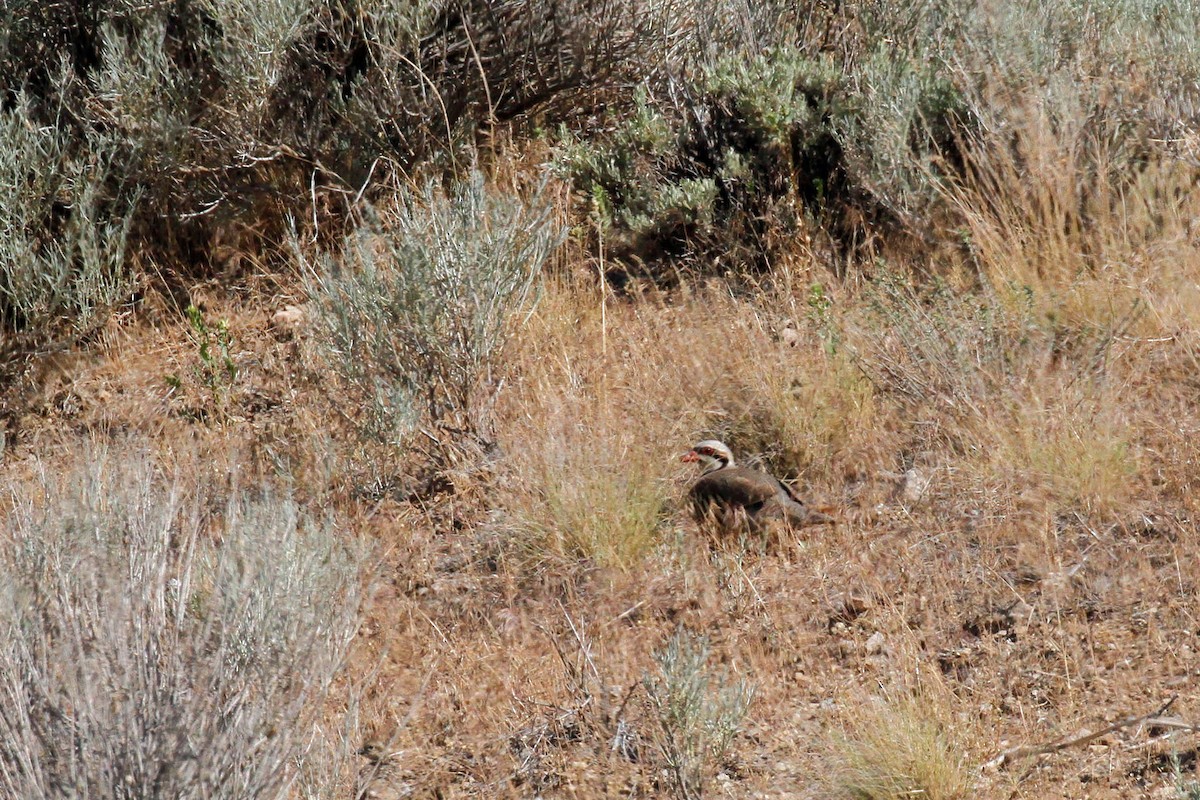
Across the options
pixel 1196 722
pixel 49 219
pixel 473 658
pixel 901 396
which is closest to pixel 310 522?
pixel 473 658

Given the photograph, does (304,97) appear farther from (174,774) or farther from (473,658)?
(174,774)

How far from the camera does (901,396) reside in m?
5.22

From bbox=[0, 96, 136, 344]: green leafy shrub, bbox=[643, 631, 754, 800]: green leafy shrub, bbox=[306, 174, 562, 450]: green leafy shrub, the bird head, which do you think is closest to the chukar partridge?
the bird head

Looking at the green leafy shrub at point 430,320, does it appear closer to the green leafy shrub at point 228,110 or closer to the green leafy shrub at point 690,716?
the green leafy shrub at point 228,110

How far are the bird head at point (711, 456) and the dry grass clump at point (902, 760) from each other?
1515 millimetres

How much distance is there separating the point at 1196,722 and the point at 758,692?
4.05ft

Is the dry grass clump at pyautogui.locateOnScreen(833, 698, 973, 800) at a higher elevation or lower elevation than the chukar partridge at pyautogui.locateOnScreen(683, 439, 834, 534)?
lower

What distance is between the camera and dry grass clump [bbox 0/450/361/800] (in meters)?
3.25

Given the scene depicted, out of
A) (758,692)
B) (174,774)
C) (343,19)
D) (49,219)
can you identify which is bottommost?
(758,692)

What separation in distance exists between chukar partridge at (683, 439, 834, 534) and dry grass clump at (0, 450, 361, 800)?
1.37 meters

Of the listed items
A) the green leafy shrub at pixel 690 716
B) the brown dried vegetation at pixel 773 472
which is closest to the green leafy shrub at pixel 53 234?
the brown dried vegetation at pixel 773 472

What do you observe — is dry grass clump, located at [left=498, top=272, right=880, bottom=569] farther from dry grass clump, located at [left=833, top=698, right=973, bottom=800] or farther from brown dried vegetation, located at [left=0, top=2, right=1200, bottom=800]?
dry grass clump, located at [left=833, top=698, right=973, bottom=800]

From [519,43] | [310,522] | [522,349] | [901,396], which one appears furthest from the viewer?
[519,43]

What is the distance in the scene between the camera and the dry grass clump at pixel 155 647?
325cm
